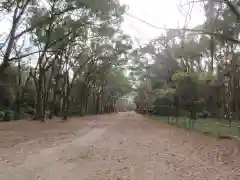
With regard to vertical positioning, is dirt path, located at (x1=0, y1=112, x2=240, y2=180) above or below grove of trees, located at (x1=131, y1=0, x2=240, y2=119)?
below

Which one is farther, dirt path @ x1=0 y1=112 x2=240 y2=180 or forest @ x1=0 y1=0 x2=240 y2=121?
forest @ x1=0 y1=0 x2=240 y2=121

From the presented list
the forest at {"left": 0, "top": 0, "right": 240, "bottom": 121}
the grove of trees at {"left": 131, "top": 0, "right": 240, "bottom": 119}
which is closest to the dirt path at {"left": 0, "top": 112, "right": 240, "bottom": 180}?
the forest at {"left": 0, "top": 0, "right": 240, "bottom": 121}

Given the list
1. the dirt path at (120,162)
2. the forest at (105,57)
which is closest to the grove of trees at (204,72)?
the forest at (105,57)

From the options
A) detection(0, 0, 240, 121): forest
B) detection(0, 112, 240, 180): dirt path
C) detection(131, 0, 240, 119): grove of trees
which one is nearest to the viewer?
detection(0, 112, 240, 180): dirt path

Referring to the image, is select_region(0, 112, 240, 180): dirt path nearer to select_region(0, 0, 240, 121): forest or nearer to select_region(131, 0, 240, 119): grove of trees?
select_region(0, 0, 240, 121): forest

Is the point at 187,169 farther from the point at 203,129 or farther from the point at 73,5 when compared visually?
the point at 73,5

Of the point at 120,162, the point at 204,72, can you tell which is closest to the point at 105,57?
the point at 204,72

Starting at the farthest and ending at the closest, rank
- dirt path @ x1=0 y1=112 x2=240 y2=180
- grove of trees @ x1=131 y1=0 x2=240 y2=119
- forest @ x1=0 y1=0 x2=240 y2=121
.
Answer: 1. grove of trees @ x1=131 y1=0 x2=240 y2=119
2. forest @ x1=0 y1=0 x2=240 y2=121
3. dirt path @ x1=0 y1=112 x2=240 y2=180

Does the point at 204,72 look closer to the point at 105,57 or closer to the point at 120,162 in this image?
the point at 105,57

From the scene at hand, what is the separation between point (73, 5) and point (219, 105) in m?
21.0

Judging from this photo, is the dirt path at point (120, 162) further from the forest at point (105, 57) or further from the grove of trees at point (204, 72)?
the grove of trees at point (204, 72)

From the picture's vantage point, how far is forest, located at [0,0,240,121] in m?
17.8

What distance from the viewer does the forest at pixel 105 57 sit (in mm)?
17812

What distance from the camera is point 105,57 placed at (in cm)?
4188
